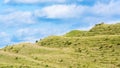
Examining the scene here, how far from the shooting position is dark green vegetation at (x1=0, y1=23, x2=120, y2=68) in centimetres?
4734

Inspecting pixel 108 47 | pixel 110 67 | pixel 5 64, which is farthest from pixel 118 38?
pixel 5 64

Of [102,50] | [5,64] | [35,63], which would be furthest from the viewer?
[102,50]

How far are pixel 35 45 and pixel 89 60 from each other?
12182 mm

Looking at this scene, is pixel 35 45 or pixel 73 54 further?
pixel 35 45

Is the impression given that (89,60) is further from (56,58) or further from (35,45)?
(35,45)

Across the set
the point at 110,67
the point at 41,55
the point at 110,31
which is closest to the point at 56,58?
the point at 41,55

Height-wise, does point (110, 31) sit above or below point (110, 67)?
above

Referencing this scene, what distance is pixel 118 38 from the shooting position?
6041cm

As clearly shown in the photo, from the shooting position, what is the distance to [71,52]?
56625mm

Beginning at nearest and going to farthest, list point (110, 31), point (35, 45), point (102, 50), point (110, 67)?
point (110, 67), point (102, 50), point (35, 45), point (110, 31)

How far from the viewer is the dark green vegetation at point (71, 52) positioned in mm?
47344

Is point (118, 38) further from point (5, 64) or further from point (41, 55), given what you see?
point (5, 64)

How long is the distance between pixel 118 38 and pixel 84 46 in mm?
6066

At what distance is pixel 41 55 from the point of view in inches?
2133
